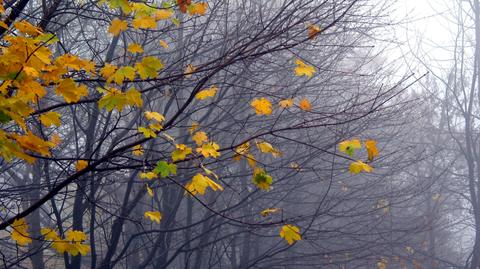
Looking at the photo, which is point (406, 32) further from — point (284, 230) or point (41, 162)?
point (284, 230)

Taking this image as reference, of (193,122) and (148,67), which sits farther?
(193,122)

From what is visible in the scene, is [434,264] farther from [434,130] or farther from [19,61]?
[19,61]

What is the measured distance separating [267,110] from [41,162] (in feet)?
14.1

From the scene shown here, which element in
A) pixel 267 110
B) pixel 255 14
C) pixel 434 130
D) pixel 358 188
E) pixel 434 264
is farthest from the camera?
pixel 434 130

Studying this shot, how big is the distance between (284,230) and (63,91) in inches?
61.7

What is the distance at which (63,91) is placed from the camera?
282cm

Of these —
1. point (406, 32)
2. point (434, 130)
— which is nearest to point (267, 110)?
point (406, 32)

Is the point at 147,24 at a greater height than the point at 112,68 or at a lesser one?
greater

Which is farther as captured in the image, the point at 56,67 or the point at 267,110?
the point at 267,110

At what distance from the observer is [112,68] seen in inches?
132

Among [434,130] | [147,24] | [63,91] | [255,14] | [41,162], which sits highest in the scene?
[434,130]

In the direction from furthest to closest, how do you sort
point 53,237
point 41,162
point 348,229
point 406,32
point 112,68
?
point 406,32, point 348,229, point 41,162, point 53,237, point 112,68

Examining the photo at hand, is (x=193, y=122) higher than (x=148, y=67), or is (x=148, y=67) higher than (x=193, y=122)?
(x=193, y=122)

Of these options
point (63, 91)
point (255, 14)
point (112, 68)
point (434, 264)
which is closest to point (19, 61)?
point (63, 91)
